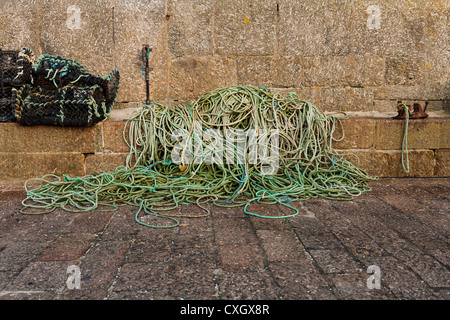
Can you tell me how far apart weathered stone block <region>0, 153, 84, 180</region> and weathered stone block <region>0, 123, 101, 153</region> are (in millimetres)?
54

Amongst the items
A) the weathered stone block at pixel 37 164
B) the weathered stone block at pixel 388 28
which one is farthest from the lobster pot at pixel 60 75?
the weathered stone block at pixel 388 28

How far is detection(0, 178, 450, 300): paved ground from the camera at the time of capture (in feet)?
5.03

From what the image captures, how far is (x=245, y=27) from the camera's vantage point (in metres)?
4.04

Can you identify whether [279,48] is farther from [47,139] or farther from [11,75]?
[11,75]

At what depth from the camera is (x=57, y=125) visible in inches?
137

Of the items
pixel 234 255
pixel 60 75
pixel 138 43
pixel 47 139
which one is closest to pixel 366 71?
pixel 138 43

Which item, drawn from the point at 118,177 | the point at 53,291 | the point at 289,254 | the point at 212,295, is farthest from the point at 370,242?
the point at 118,177

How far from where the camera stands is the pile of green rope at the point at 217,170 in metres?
2.90

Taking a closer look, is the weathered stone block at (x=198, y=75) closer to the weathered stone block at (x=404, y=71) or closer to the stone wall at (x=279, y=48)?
the stone wall at (x=279, y=48)

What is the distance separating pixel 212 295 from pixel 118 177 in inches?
80.8

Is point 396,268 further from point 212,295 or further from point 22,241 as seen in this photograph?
point 22,241

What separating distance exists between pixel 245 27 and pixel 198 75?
0.80 metres

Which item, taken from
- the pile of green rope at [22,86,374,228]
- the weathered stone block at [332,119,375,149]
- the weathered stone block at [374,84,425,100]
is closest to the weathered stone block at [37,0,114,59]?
the pile of green rope at [22,86,374,228]

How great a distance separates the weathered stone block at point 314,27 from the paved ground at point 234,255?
2169mm
